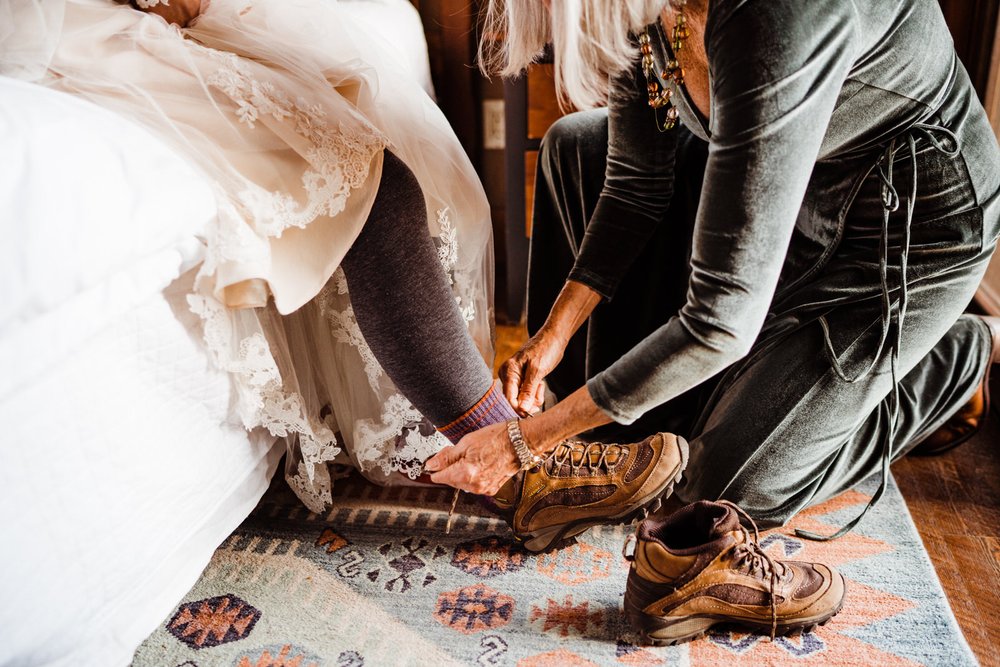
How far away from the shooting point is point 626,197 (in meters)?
0.94

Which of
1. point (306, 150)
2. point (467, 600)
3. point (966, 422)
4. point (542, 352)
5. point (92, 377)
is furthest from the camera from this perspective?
point (966, 422)

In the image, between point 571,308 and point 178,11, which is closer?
point 178,11

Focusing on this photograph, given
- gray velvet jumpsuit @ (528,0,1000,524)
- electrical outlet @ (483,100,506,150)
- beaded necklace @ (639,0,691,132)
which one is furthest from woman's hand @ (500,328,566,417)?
electrical outlet @ (483,100,506,150)

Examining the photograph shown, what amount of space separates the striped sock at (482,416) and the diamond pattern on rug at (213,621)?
298 mm

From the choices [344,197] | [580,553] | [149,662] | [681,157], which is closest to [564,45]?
[344,197]

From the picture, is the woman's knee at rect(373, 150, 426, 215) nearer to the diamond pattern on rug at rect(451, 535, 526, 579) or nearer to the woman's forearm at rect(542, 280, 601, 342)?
the woman's forearm at rect(542, 280, 601, 342)

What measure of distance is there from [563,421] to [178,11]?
2.00 feet

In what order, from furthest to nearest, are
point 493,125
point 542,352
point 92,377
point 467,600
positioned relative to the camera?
1. point 493,125
2. point 542,352
3. point 467,600
4. point 92,377

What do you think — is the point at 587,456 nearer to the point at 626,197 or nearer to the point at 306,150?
the point at 626,197

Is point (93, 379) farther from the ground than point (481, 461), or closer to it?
farther from the ground

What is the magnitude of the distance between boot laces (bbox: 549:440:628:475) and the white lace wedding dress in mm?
215

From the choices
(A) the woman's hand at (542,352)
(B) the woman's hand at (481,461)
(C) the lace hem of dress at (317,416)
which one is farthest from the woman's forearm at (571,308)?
(B) the woman's hand at (481,461)

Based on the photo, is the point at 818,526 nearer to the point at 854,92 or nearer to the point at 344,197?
the point at 854,92

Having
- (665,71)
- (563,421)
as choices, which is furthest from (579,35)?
(563,421)
